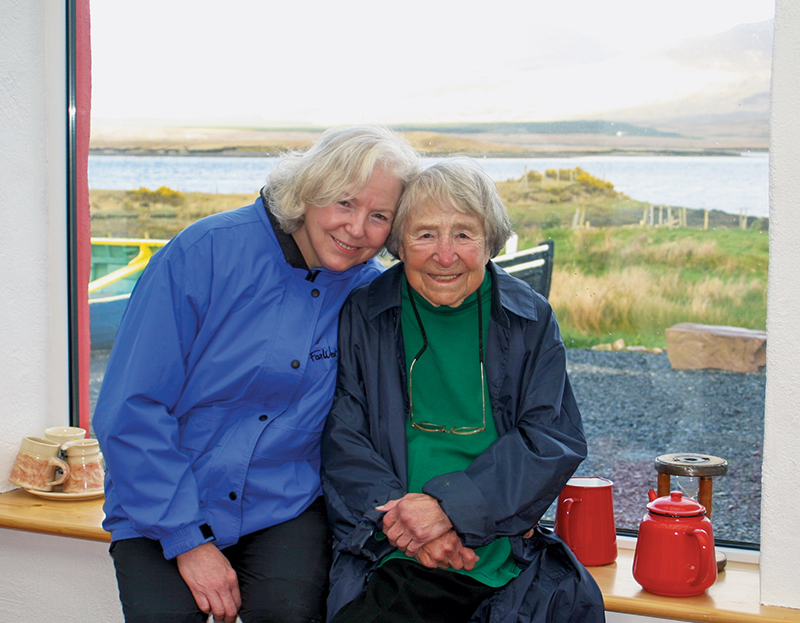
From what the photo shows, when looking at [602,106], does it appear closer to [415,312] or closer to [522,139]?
[522,139]

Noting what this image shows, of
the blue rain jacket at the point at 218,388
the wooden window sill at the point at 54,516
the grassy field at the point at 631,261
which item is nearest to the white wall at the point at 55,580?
the wooden window sill at the point at 54,516

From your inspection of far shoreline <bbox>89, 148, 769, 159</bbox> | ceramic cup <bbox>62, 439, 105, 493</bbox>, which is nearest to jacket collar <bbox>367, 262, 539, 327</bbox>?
far shoreline <bbox>89, 148, 769, 159</bbox>

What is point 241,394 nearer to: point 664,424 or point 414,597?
point 414,597

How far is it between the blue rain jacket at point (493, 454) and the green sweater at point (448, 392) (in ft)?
0.09

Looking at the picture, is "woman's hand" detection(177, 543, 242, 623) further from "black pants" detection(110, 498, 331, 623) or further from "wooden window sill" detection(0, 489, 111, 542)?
"wooden window sill" detection(0, 489, 111, 542)

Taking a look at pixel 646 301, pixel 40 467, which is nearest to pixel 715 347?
pixel 646 301

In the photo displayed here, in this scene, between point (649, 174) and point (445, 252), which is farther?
point (649, 174)

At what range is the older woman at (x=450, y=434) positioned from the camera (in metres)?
1.49

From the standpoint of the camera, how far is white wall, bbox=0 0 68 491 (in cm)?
223

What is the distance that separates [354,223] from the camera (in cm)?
163

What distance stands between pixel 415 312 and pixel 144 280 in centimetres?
60

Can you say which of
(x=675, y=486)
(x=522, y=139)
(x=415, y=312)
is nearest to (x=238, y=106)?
(x=522, y=139)

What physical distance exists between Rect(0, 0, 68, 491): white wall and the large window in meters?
0.31

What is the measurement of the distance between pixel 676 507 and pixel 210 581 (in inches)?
41.4
